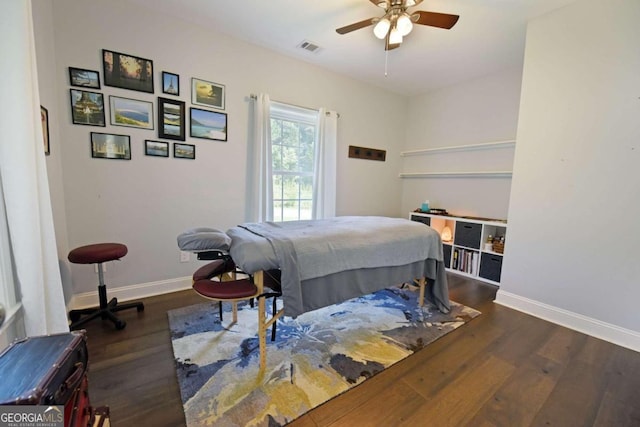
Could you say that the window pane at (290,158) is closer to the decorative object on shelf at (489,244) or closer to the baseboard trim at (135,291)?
the baseboard trim at (135,291)

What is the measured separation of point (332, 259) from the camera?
177 centimetres

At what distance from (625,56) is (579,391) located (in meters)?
2.43

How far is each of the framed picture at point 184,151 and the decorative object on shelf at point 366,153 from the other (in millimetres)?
2206

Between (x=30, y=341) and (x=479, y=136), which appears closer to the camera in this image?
(x=30, y=341)

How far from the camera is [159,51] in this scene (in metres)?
2.45

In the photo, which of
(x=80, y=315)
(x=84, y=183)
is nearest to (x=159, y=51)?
(x=84, y=183)

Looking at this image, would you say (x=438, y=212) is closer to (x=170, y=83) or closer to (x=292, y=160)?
(x=292, y=160)

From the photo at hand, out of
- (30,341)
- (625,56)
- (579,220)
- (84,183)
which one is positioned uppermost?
(625,56)

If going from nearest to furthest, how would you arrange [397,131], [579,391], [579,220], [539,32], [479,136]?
[579,391] < [579,220] < [539,32] < [479,136] < [397,131]

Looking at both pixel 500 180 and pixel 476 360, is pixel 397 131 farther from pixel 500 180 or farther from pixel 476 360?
pixel 476 360

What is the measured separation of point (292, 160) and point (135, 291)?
89.3 inches

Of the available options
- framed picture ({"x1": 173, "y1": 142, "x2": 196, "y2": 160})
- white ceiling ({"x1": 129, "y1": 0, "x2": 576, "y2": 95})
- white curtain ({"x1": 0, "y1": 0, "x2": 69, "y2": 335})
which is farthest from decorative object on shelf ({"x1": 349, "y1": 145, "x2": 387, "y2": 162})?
white curtain ({"x1": 0, "y1": 0, "x2": 69, "y2": 335})

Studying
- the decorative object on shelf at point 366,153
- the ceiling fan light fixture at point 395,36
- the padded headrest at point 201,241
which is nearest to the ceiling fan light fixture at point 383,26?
the ceiling fan light fixture at point 395,36

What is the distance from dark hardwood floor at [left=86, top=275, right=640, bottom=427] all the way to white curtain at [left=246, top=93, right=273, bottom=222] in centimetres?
143
